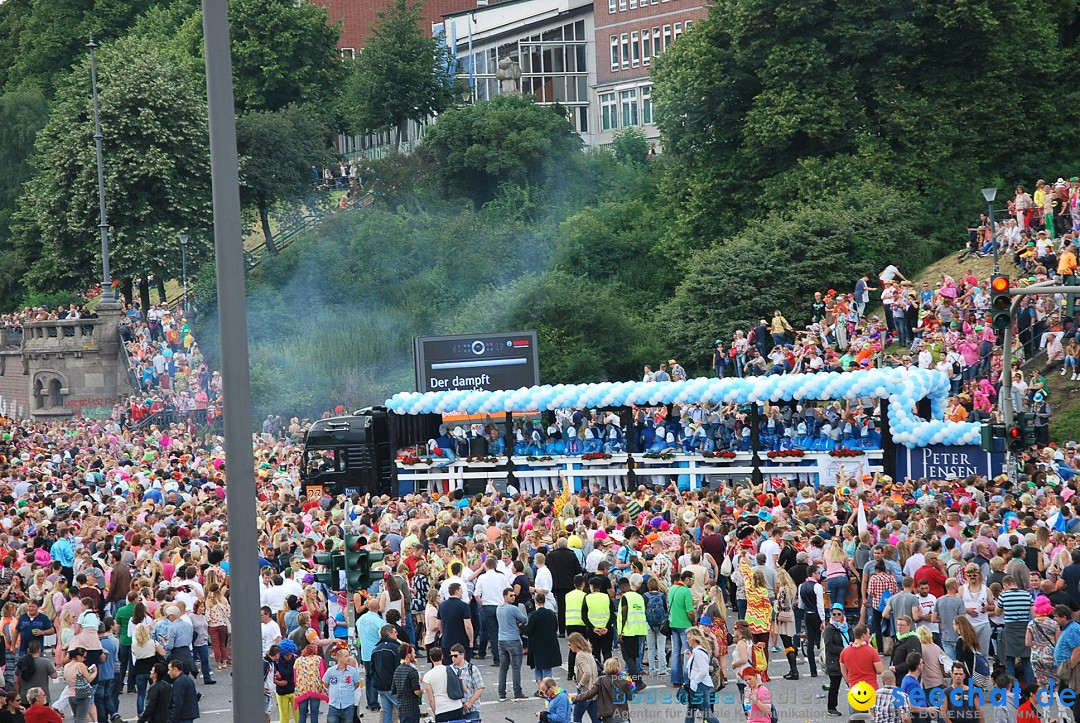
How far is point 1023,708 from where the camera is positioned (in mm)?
16328

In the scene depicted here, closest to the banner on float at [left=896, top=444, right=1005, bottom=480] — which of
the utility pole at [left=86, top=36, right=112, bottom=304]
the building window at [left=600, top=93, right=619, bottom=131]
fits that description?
the utility pole at [left=86, top=36, right=112, bottom=304]

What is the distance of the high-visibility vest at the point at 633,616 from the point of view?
1950 centimetres

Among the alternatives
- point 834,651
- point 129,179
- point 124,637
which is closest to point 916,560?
point 834,651

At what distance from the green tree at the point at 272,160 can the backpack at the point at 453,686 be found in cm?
5913

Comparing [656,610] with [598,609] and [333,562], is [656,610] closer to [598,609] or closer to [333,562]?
[598,609]

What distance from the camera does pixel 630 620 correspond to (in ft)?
64.3

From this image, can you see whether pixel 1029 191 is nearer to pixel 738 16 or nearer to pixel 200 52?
pixel 738 16

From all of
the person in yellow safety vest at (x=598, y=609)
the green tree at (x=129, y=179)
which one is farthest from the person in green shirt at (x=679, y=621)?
the green tree at (x=129, y=179)

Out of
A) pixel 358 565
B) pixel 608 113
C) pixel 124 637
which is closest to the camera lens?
pixel 358 565

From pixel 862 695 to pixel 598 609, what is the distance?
392 centimetres

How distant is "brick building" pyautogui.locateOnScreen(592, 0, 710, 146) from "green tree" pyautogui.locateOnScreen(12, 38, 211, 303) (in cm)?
2152

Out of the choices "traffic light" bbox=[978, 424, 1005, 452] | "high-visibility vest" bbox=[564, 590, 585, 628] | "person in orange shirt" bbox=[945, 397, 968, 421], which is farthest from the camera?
"person in orange shirt" bbox=[945, 397, 968, 421]

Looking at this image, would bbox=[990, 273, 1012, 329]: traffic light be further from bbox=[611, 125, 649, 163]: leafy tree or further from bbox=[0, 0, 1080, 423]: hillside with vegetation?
bbox=[611, 125, 649, 163]: leafy tree

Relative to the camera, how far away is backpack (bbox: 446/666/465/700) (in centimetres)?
1634
